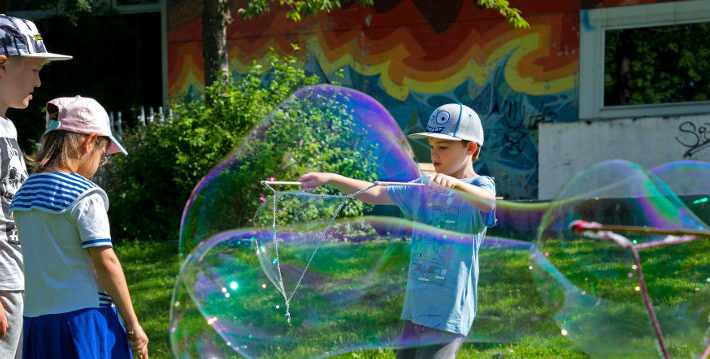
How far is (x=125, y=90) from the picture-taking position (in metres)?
13.7

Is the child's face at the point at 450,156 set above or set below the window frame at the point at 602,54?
below

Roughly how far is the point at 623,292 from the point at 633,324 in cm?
21

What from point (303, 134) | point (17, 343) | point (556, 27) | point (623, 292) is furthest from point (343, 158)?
point (556, 27)

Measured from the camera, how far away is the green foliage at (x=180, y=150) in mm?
7602

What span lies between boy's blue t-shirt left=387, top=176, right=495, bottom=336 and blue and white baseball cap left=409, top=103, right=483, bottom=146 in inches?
6.5

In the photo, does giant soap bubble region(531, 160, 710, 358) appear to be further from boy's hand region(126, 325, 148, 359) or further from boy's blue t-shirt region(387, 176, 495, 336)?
boy's hand region(126, 325, 148, 359)

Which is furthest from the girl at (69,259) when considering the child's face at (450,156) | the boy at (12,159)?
the child's face at (450,156)

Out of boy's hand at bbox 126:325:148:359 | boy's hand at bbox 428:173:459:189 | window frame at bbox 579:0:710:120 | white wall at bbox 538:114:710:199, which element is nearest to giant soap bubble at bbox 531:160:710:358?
boy's hand at bbox 428:173:459:189

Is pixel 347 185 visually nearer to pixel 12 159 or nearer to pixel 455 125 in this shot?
pixel 455 125

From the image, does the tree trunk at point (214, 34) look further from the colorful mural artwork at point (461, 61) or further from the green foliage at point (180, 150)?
the colorful mural artwork at point (461, 61)

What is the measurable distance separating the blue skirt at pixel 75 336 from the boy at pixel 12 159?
0.99 feet

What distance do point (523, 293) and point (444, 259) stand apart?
6.15ft

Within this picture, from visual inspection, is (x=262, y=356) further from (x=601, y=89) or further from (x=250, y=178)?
(x=601, y=89)

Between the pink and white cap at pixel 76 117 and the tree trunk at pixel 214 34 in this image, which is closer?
the pink and white cap at pixel 76 117
